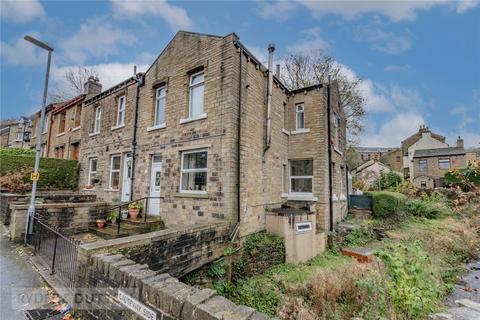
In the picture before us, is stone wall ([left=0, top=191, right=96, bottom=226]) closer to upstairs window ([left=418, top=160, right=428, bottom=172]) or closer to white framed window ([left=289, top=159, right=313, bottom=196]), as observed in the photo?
white framed window ([left=289, top=159, right=313, bottom=196])

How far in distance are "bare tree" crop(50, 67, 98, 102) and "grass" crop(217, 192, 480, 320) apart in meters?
30.8

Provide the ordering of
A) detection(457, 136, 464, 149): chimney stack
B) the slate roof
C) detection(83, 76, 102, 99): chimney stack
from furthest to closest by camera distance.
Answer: detection(457, 136, 464, 149): chimney stack → the slate roof → detection(83, 76, 102, 99): chimney stack

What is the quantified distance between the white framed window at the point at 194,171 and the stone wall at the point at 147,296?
4.60 m

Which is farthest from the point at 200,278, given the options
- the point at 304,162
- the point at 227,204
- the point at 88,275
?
the point at 304,162

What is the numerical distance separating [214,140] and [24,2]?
9.12 metres

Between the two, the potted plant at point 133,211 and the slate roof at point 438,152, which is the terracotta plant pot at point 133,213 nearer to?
the potted plant at point 133,211

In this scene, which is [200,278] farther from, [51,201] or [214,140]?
[51,201]

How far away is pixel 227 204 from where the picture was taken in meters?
7.54

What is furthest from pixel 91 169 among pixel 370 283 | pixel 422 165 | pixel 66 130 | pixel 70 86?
pixel 422 165

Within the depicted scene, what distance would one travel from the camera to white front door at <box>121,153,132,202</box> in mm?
11016

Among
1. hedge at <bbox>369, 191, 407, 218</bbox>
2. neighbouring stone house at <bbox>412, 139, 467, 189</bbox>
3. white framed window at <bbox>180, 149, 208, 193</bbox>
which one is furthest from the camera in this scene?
neighbouring stone house at <bbox>412, 139, 467, 189</bbox>

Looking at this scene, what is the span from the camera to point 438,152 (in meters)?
34.5

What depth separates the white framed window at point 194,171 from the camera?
848 centimetres

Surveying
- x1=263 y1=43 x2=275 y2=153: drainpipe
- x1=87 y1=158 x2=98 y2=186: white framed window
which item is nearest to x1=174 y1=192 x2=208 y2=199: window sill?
x1=263 y1=43 x2=275 y2=153: drainpipe
